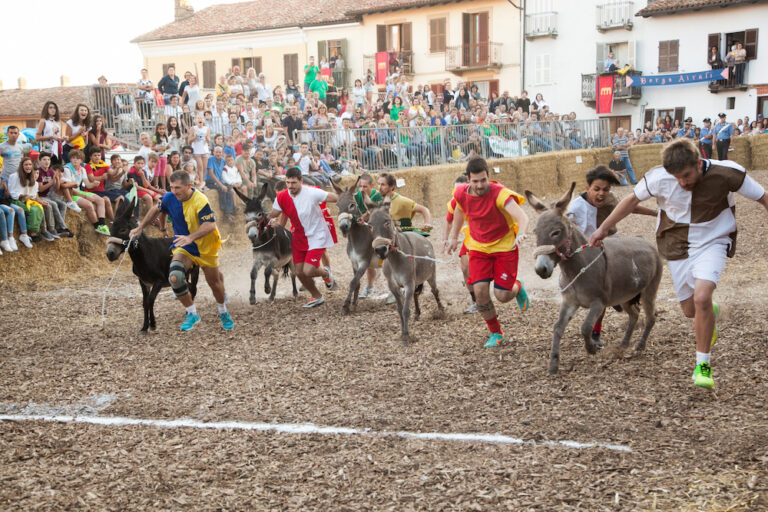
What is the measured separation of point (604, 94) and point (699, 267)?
35.9m

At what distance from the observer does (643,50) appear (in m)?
40.1

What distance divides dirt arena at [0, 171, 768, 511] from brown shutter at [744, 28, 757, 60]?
3130 centimetres

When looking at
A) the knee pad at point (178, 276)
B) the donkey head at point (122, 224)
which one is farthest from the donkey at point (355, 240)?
the donkey head at point (122, 224)

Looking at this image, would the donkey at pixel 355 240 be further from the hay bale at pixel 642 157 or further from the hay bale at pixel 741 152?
the hay bale at pixel 741 152

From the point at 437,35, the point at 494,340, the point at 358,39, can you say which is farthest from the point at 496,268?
the point at 358,39

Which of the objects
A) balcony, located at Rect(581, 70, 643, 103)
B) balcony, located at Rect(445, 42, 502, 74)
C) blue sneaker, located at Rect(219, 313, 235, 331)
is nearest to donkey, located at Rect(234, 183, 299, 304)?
blue sneaker, located at Rect(219, 313, 235, 331)

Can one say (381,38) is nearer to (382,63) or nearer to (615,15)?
(382,63)

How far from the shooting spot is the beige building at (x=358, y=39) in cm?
4312

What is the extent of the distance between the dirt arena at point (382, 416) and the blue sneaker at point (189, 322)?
0.13m

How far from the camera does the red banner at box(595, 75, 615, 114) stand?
3919 cm

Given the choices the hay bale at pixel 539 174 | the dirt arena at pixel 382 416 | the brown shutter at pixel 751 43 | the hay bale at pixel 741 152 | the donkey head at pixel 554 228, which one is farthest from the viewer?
the brown shutter at pixel 751 43

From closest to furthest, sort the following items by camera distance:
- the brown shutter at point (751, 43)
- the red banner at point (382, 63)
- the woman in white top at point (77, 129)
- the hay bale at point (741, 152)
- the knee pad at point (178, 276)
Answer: the knee pad at point (178, 276), the woman in white top at point (77, 129), the hay bale at point (741, 152), the brown shutter at point (751, 43), the red banner at point (382, 63)

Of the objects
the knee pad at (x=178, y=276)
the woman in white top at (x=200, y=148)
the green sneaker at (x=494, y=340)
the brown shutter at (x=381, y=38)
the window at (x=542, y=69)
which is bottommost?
the green sneaker at (x=494, y=340)

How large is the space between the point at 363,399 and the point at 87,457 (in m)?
2.23
